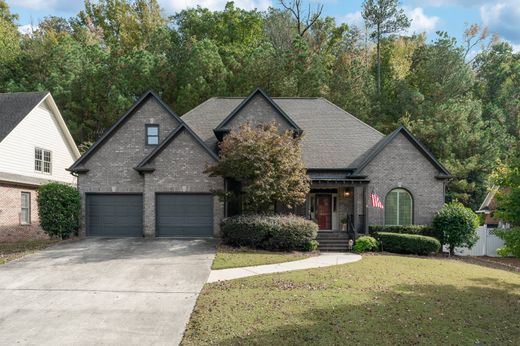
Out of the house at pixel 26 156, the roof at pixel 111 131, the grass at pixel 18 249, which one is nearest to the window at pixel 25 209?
the house at pixel 26 156

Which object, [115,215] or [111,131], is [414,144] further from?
[115,215]

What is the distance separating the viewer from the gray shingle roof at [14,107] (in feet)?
76.9

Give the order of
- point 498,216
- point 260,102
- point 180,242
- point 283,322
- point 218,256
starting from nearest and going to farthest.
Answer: point 283,322, point 498,216, point 218,256, point 180,242, point 260,102

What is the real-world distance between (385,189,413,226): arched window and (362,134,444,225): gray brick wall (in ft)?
0.88

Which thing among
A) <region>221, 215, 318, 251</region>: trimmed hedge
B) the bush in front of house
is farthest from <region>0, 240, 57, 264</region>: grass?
<region>221, 215, 318, 251</region>: trimmed hedge

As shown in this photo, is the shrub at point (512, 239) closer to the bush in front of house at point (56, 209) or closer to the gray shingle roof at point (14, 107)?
the bush in front of house at point (56, 209)

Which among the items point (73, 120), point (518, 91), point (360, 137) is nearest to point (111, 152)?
point (360, 137)

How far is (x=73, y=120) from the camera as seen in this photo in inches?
1380

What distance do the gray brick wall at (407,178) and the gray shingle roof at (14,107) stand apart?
→ 1911cm

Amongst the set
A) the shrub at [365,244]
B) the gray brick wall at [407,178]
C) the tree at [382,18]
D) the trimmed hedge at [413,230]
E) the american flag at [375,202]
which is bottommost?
the shrub at [365,244]

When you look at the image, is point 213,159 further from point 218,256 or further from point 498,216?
point 498,216

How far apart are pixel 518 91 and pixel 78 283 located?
43.1 m

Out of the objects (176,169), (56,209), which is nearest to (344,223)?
(176,169)

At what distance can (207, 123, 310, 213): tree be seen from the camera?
18000 mm
